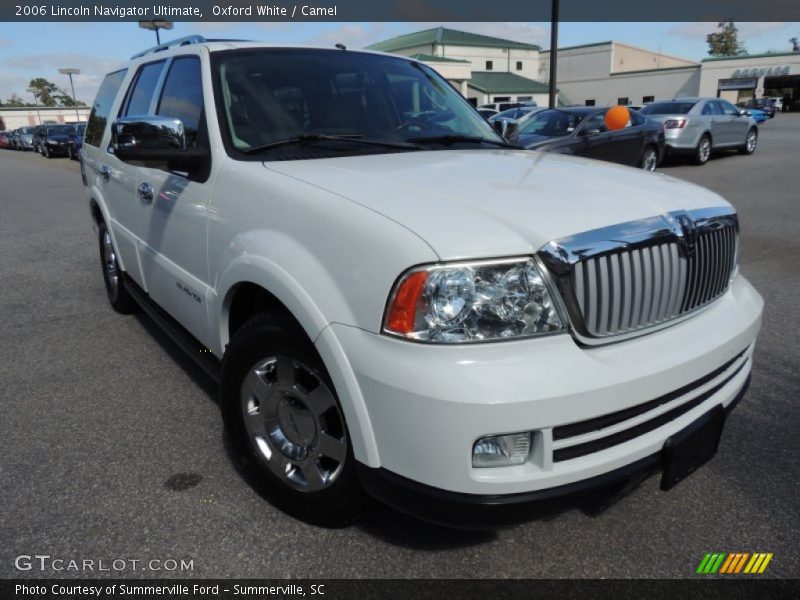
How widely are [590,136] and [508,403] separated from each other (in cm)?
1024

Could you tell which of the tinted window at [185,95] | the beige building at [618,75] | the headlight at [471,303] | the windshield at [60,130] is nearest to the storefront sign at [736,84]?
the beige building at [618,75]

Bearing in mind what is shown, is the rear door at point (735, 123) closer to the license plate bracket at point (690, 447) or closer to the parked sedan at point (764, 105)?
the license plate bracket at point (690, 447)

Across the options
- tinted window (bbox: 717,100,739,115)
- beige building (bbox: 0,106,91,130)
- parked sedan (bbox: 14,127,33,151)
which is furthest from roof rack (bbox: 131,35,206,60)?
beige building (bbox: 0,106,91,130)

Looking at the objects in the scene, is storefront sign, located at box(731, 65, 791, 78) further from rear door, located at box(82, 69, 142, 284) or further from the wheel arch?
the wheel arch

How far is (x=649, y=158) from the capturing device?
13.1m

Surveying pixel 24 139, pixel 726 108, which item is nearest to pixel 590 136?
pixel 726 108

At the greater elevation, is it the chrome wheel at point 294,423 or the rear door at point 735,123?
the rear door at point 735,123

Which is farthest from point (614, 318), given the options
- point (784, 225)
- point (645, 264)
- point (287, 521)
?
point (784, 225)

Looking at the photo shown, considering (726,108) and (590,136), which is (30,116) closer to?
(726,108)

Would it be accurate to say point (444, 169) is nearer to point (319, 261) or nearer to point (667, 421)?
point (319, 261)

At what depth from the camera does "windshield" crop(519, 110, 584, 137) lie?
11492 millimetres

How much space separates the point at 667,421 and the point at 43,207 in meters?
13.1

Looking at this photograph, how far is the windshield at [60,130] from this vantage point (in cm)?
3080

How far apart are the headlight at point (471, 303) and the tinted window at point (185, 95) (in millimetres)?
1685
